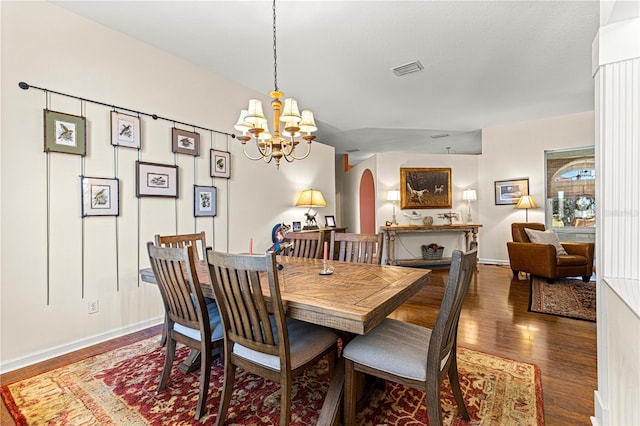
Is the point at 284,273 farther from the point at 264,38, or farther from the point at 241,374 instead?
the point at 264,38

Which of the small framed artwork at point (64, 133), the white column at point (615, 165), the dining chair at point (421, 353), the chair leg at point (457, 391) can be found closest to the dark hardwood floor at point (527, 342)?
the white column at point (615, 165)

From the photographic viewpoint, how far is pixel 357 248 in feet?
8.41

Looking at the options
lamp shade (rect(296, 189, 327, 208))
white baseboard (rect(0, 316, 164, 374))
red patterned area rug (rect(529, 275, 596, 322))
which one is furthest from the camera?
lamp shade (rect(296, 189, 327, 208))

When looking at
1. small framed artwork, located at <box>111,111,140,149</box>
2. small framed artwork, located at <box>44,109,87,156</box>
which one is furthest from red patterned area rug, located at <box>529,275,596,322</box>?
small framed artwork, located at <box>44,109,87,156</box>

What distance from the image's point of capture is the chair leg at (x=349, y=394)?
145 centimetres

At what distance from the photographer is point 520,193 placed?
18.6 ft

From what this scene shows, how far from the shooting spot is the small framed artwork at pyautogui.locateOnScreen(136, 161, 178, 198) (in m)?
2.92

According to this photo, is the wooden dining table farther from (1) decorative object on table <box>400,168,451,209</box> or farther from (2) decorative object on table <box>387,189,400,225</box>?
(1) decorative object on table <box>400,168,451,209</box>

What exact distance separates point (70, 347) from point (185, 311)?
62.9 inches

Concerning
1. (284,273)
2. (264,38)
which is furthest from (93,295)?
(264,38)

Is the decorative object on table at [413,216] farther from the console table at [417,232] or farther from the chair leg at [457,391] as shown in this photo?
the chair leg at [457,391]

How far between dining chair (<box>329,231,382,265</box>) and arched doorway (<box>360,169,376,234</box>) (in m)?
3.78

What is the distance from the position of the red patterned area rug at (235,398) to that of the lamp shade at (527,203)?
13.4ft

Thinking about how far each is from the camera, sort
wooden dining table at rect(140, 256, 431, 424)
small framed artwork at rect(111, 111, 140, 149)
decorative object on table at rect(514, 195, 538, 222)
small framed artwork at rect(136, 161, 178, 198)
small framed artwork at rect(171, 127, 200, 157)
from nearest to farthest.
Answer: wooden dining table at rect(140, 256, 431, 424) < small framed artwork at rect(111, 111, 140, 149) < small framed artwork at rect(136, 161, 178, 198) < small framed artwork at rect(171, 127, 200, 157) < decorative object on table at rect(514, 195, 538, 222)
